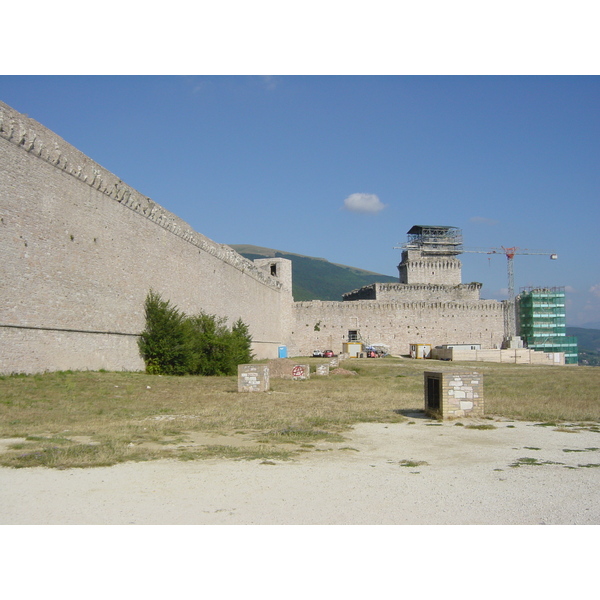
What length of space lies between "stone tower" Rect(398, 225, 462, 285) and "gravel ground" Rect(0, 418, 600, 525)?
4666cm

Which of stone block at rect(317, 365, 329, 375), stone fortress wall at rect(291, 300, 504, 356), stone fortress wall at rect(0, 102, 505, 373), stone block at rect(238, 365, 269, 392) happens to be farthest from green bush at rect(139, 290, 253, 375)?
stone fortress wall at rect(291, 300, 504, 356)

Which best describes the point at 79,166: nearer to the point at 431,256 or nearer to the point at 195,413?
the point at 195,413

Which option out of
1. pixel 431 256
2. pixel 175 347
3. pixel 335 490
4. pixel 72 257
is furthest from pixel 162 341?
pixel 431 256

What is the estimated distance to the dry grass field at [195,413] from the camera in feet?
22.2

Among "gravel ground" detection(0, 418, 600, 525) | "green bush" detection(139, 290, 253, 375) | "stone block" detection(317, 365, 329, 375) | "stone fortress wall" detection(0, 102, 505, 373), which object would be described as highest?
"stone fortress wall" detection(0, 102, 505, 373)

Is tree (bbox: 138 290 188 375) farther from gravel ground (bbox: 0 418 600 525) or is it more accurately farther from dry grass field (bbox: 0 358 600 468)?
gravel ground (bbox: 0 418 600 525)

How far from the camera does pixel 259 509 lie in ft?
14.6

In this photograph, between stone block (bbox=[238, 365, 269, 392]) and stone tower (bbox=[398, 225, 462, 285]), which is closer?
stone block (bbox=[238, 365, 269, 392])

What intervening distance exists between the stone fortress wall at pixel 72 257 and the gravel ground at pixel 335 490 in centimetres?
901

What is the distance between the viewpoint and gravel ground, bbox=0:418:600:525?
4.26 meters

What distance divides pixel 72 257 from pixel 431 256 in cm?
4367

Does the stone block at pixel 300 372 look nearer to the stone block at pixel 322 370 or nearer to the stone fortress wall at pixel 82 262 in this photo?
the stone block at pixel 322 370

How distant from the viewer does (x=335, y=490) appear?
4992mm

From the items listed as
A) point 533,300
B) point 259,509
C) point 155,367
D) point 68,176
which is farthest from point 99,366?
point 533,300
